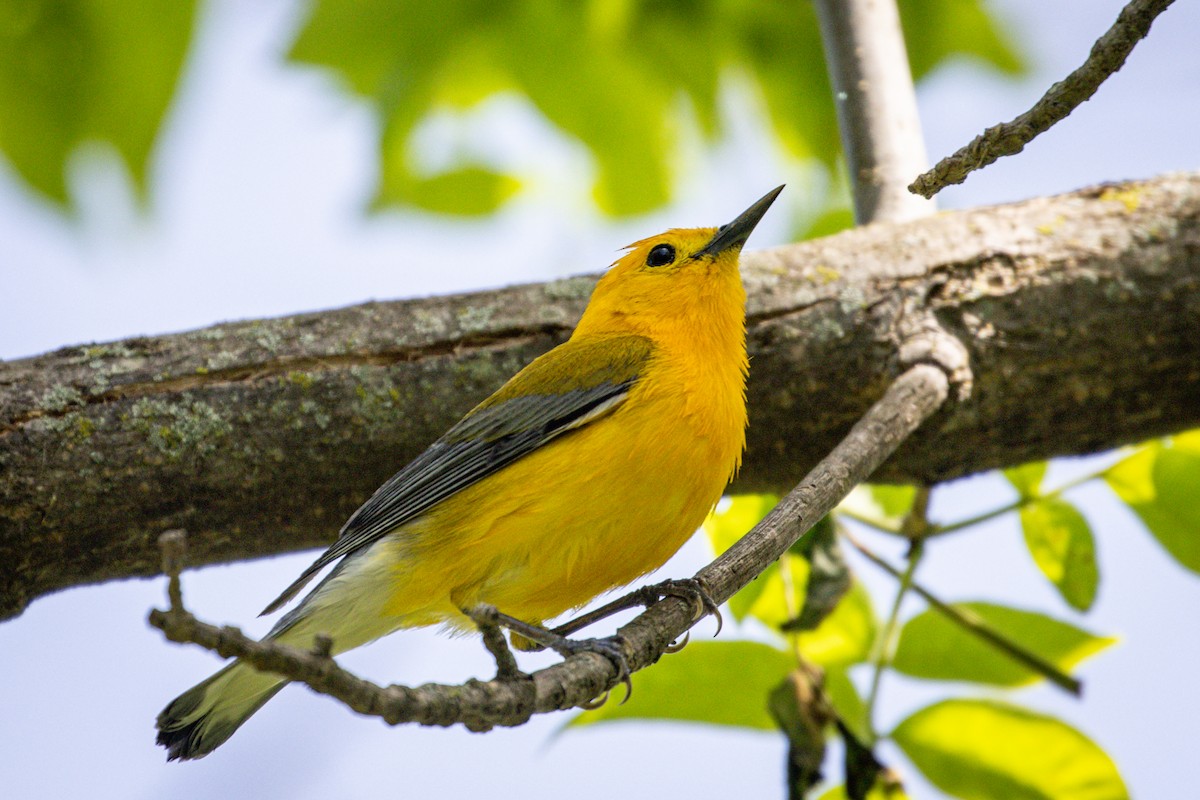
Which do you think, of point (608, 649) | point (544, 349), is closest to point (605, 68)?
point (544, 349)

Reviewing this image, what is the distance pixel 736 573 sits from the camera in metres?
3.18

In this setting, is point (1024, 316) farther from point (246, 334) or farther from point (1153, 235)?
point (246, 334)

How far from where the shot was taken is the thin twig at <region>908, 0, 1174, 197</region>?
8.48 ft

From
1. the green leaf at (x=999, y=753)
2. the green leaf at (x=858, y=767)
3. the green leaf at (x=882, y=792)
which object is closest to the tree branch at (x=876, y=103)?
the green leaf at (x=999, y=753)

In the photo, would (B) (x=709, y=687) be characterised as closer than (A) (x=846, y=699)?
Yes

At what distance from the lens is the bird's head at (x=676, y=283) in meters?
4.45

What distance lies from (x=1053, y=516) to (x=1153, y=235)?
1.22 metres

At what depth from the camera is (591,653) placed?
2.72 metres

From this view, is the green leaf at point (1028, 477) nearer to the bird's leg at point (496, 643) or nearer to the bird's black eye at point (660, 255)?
the bird's black eye at point (660, 255)

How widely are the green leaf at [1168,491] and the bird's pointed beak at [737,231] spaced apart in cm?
167

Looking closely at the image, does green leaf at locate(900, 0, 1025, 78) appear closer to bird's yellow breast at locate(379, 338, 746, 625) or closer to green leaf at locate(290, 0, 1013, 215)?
green leaf at locate(290, 0, 1013, 215)

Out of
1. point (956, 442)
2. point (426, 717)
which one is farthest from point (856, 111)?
point (426, 717)

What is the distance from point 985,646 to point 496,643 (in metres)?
2.54

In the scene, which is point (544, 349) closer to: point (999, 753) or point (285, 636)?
point (285, 636)
